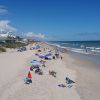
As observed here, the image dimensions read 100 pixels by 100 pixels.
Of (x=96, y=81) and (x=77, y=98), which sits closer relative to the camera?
(x=77, y=98)

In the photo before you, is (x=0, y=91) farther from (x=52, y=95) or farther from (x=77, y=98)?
(x=77, y=98)

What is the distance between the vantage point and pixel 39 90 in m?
15.8

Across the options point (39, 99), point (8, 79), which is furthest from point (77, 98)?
point (8, 79)

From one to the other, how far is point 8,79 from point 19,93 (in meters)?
4.32

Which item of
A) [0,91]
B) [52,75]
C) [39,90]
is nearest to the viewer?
[0,91]

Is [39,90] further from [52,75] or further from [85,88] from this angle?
[52,75]

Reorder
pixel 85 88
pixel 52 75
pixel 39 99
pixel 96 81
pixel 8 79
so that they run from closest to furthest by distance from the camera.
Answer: pixel 39 99 → pixel 85 88 → pixel 8 79 → pixel 96 81 → pixel 52 75

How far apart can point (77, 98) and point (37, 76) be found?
6889mm

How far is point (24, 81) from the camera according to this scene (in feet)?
59.7

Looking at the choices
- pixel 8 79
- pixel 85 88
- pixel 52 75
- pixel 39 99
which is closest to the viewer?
pixel 39 99

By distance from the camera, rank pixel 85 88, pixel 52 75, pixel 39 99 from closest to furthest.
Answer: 1. pixel 39 99
2. pixel 85 88
3. pixel 52 75

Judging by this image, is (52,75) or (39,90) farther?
(52,75)

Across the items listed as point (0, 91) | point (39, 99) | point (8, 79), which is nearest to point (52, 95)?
point (39, 99)

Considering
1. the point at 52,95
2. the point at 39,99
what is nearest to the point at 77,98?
the point at 52,95
